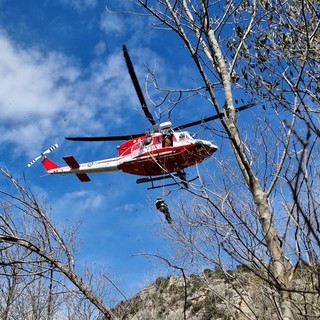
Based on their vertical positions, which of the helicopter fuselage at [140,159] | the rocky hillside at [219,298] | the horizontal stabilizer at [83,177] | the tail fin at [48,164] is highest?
the tail fin at [48,164]

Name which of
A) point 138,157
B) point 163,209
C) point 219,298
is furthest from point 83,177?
point 219,298

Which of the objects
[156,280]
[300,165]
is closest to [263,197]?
[300,165]

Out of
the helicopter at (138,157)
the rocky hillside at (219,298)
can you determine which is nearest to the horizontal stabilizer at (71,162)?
the helicopter at (138,157)

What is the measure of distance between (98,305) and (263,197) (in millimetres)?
1532

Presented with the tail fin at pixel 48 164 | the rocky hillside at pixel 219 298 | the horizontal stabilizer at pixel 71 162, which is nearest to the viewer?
the rocky hillside at pixel 219 298

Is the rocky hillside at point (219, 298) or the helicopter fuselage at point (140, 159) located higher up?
the helicopter fuselage at point (140, 159)

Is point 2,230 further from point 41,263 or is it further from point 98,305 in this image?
point 98,305

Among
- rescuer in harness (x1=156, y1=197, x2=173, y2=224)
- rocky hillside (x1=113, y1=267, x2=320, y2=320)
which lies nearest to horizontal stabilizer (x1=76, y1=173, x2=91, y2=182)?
rocky hillside (x1=113, y1=267, x2=320, y2=320)

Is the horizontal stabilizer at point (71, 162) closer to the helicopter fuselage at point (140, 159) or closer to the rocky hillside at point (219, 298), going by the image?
the helicopter fuselage at point (140, 159)

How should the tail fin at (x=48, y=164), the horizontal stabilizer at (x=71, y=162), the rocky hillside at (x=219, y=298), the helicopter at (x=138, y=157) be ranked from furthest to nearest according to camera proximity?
the tail fin at (x=48, y=164) → the horizontal stabilizer at (x=71, y=162) → the helicopter at (x=138, y=157) → the rocky hillside at (x=219, y=298)

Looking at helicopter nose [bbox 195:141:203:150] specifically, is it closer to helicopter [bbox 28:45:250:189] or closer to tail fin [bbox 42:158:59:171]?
helicopter [bbox 28:45:250:189]

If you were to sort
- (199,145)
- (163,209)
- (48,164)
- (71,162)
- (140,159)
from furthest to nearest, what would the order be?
(48,164)
(71,162)
(140,159)
(163,209)
(199,145)

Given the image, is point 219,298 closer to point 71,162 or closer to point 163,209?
point 163,209

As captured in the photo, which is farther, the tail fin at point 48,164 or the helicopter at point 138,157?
the tail fin at point 48,164
